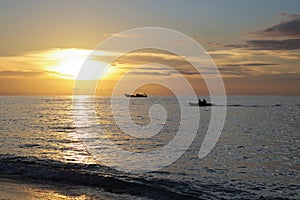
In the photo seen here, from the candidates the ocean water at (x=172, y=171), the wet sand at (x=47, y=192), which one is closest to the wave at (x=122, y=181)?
the ocean water at (x=172, y=171)

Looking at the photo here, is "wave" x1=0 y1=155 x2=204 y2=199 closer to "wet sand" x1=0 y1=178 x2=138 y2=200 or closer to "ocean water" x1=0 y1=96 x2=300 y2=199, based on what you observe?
"ocean water" x1=0 y1=96 x2=300 y2=199

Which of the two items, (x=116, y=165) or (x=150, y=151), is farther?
(x=150, y=151)

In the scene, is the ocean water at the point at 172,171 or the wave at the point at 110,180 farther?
the ocean water at the point at 172,171

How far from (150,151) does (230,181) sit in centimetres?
1145

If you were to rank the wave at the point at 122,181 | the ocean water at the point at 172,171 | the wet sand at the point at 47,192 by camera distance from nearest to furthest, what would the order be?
the wet sand at the point at 47,192
the wave at the point at 122,181
the ocean water at the point at 172,171

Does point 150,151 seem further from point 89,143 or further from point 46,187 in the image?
point 46,187

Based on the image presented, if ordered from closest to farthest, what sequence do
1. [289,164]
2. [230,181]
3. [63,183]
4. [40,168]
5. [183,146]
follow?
[63,183] < [230,181] < [40,168] < [289,164] < [183,146]

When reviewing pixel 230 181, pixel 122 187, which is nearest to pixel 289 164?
pixel 230 181

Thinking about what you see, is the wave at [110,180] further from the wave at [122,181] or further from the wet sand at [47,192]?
the wet sand at [47,192]

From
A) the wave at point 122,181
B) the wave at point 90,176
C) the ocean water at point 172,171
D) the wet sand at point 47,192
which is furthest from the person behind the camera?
the ocean water at point 172,171

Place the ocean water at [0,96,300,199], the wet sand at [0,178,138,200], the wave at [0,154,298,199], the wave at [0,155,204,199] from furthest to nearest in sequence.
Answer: the ocean water at [0,96,300,199] → the wave at [0,155,204,199] → the wave at [0,154,298,199] → the wet sand at [0,178,138,200]

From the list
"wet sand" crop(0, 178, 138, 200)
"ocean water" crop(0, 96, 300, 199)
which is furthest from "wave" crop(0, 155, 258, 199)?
"wet sand" crop(0, 178, 138, 200)

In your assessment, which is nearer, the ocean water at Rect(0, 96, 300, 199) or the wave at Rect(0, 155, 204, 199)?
the wave at Rect(0, 155, 204, 199)

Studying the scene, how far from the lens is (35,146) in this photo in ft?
98.6
